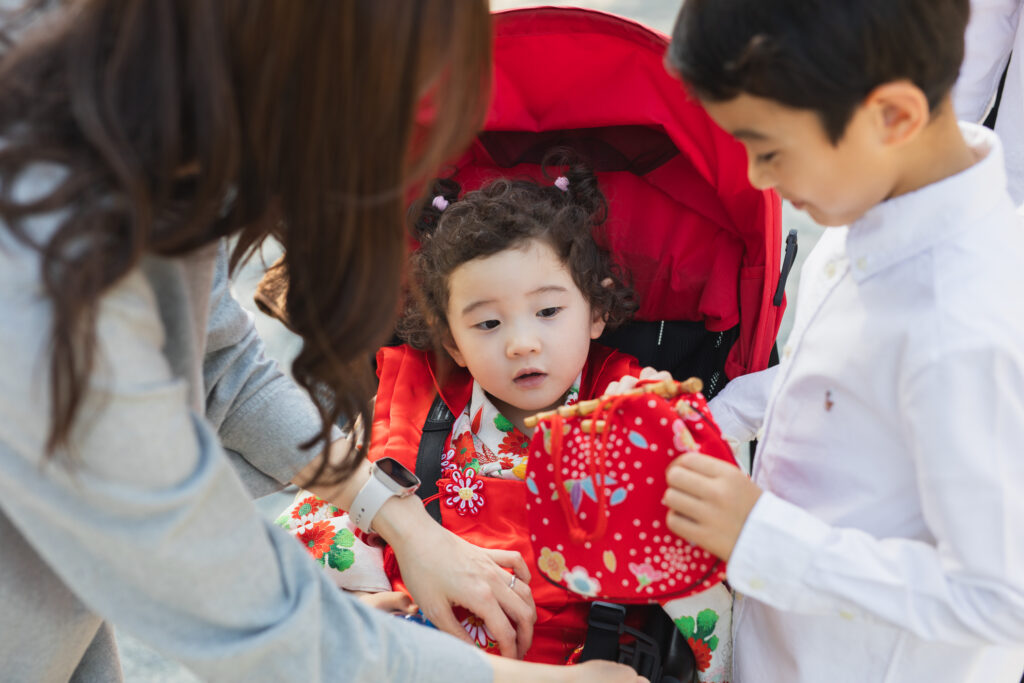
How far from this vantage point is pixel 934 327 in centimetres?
79

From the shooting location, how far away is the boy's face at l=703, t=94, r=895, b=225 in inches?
32.0

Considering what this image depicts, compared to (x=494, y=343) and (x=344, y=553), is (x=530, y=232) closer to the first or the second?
(x=494, y=343)

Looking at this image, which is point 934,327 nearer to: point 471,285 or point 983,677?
point 983,677

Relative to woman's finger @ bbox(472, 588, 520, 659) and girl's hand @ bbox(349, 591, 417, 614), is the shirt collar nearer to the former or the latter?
woman's finger @ bbox(472, 588, 520, 659)

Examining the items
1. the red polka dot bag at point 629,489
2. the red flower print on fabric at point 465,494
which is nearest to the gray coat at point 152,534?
the red polka dot bag at point 629,489

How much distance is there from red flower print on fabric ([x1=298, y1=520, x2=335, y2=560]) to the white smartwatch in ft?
0.31

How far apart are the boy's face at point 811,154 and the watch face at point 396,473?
0.63 m

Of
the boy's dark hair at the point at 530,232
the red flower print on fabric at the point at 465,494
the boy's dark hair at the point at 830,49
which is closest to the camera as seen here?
the boy's dark hair at the point at 830,49

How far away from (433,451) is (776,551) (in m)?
0.65

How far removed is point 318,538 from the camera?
1.29 metres

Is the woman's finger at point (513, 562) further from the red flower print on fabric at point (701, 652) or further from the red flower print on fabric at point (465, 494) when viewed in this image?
the red flower print on fabric at point (701, 652)

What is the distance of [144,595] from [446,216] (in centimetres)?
92

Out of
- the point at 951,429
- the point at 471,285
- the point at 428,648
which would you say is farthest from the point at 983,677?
the point at 471,285

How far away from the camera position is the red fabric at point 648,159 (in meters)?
1.34
